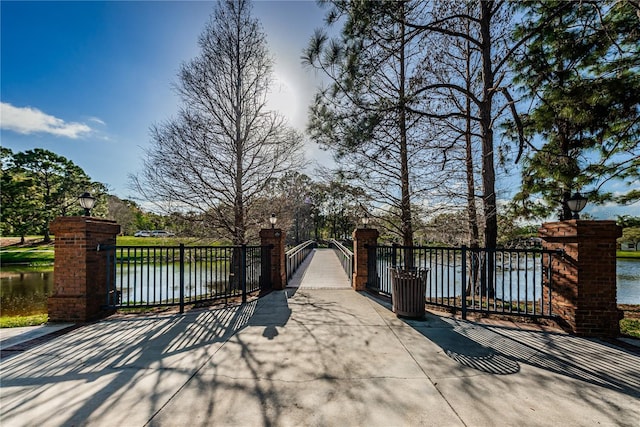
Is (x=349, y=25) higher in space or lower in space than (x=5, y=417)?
higher

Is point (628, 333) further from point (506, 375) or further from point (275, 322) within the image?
point (275, 322)

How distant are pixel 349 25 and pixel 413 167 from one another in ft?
12.5

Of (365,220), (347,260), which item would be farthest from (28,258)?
(365,220)

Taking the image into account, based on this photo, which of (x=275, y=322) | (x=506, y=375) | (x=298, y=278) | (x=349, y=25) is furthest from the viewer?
(x=298, y=278)

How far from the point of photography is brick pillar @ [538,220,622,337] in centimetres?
398

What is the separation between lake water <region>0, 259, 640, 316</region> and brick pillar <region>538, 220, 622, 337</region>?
34.6 feet

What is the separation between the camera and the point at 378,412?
87.0 inches

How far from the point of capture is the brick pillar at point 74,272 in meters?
4.43

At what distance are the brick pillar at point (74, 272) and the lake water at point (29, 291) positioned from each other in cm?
615

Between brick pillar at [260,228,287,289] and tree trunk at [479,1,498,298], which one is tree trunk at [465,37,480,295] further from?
brick pillar at [260,228,287,289]

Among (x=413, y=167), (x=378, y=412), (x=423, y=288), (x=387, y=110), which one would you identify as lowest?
(x=378, y=412)

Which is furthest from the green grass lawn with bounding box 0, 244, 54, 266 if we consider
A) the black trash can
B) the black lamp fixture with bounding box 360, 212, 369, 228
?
the black trash can

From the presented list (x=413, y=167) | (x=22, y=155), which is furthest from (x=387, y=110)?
(x=22, y=155)

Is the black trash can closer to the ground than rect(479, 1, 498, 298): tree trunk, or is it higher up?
closer to the ground
